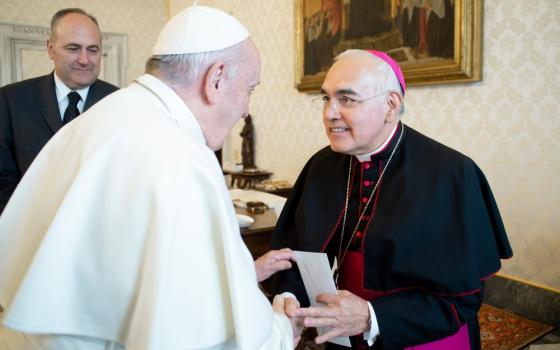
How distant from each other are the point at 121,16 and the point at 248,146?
3684mm

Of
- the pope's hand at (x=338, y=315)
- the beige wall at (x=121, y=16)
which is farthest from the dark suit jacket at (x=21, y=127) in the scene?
the beige wall at (x=121, y=16)

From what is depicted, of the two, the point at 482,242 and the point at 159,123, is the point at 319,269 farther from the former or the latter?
the point at 159,123

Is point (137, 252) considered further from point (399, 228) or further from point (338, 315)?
point (399, 228)

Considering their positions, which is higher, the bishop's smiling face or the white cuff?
the bishop's smiling face

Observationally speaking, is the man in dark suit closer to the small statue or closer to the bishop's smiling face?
the bishop's smiling face

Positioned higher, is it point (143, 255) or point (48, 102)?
point (48, 102)

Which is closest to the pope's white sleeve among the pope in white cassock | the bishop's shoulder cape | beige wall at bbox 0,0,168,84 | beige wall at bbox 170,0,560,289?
the pope in white cassock

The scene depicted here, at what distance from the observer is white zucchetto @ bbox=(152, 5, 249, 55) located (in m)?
1.44

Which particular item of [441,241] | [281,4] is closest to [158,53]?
[441,241]

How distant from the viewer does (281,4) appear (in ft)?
18.5

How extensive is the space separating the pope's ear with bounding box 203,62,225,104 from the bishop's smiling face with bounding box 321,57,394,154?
818 mm

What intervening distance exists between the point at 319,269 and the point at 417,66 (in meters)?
2.43

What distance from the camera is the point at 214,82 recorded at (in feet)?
4.61

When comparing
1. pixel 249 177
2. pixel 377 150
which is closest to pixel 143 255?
pixel 377 150
